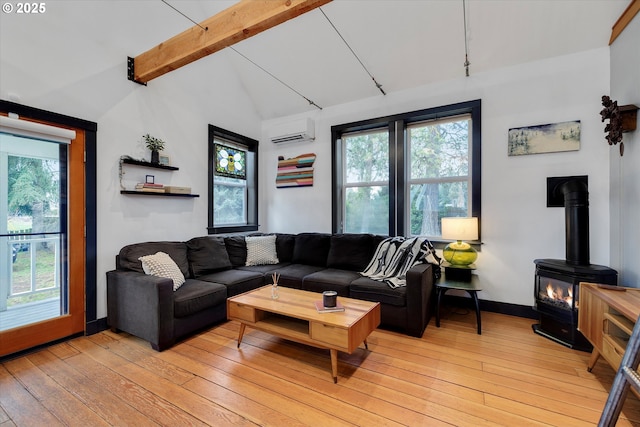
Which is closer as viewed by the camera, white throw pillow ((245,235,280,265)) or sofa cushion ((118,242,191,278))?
sofa cushion ((118,242,191,278))

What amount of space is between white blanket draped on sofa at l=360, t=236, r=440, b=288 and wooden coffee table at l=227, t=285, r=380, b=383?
31.8 inches

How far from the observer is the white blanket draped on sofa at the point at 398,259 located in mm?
3035

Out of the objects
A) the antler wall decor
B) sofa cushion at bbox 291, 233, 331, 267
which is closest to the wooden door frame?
sofa cushion at bbox 291, 233, 331, 267

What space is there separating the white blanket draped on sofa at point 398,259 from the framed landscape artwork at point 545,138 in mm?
1462

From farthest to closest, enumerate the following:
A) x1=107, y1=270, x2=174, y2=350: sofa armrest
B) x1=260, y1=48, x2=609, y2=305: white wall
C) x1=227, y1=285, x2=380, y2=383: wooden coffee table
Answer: x1=260, y1=48, x2=609, y2=305: white wall → x1=107, y1=270, x2=174, y2=350: sofa armrest → x1=227, y1=285, x2=380, y2=383: wooden coffee table

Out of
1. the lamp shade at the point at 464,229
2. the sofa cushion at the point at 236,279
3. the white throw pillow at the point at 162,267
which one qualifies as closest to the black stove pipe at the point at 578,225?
the lamp shade at the point at 464,229

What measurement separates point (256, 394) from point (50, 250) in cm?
233

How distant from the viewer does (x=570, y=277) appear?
93.0 inches

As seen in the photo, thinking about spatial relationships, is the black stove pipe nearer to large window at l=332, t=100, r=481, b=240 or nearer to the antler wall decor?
the antler wall decor

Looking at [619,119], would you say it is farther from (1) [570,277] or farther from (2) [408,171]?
(2) [408,171]

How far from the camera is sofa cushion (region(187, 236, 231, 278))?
3290 millimetres

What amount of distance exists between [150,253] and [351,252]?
2.31 m

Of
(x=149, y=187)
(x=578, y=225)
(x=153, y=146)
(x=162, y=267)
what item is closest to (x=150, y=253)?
(x=162, y=267)

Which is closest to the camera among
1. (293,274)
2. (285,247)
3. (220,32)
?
(220,32)
